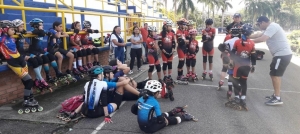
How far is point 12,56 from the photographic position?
606 cm

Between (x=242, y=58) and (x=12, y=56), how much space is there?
5.45 m

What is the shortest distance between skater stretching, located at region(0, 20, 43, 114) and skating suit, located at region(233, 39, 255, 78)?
15.8 ft

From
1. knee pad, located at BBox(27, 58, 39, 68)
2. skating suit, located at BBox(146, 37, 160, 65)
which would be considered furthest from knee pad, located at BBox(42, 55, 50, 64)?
skating suit, located at BBox(146, 37, 160, 65)

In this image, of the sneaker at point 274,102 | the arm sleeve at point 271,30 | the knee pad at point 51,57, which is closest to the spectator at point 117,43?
the knee pad at point 51,57

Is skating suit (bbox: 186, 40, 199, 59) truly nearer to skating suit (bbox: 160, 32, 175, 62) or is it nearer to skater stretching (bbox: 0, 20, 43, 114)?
skating suit (bbox: 160, 32, 175, 62)

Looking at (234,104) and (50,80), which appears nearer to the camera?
(234,104)

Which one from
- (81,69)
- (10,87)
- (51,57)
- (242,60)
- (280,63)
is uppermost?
(51,57)

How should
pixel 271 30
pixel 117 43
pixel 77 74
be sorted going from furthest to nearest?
pixel 117 43 < pixel 77 74 < pixel 271 30

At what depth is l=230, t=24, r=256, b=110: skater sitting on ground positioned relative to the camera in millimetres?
6578

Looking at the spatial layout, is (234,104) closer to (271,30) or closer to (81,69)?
(271,30)

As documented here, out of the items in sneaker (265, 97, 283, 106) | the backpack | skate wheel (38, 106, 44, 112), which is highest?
the backpack

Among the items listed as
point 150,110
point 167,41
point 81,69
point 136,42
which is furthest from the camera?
point 136,42

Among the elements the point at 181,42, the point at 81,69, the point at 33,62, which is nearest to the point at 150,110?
the point at 33,62

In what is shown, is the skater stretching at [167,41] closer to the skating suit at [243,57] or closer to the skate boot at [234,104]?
the skating suit at [243,57]
